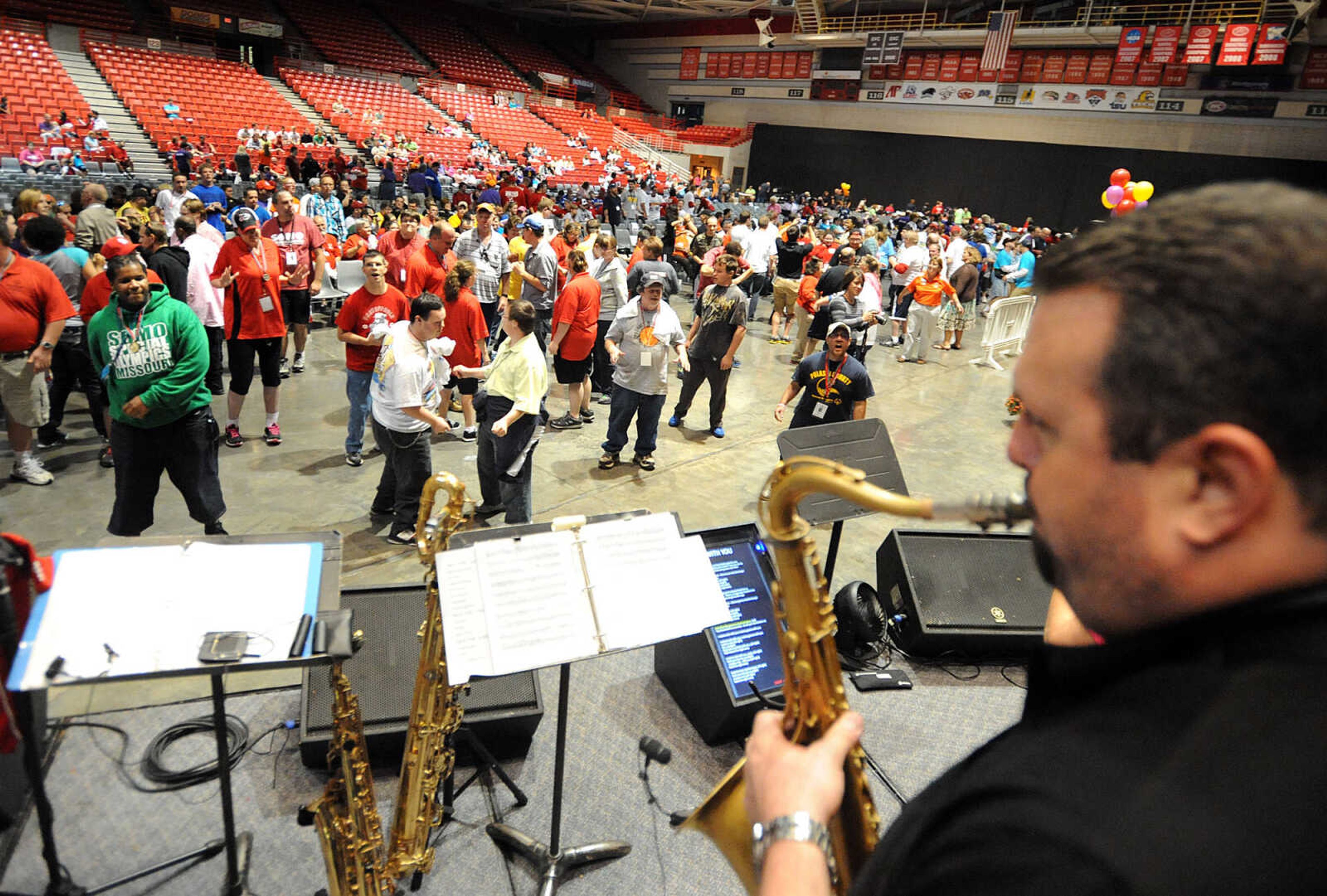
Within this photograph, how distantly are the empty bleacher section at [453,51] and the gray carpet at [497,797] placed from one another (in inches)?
1239

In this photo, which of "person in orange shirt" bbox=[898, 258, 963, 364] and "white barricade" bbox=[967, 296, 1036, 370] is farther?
"white barricade" bbox=[967, 296, 1036, 370]

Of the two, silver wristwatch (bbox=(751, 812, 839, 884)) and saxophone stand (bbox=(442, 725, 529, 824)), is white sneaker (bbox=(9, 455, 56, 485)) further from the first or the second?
silver wristwatch (bbox=(751, 812, 839, 884))

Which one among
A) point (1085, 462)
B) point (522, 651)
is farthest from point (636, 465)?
point (1085, 462)

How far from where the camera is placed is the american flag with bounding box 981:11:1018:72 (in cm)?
2197

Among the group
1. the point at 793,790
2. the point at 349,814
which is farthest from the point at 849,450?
the point at 793,790

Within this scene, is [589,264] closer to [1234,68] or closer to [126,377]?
[126,377]

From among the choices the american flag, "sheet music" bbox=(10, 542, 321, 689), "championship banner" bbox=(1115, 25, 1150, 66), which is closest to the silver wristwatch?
"sheet music" bbox=(10, 542, 321, 689)

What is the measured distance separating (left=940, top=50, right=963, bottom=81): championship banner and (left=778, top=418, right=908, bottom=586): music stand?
2610cm

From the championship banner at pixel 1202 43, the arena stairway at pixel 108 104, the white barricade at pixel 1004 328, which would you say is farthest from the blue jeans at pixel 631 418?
the championship banner at pixel 1202 43

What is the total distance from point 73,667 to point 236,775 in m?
1.71

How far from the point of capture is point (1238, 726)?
729 mm

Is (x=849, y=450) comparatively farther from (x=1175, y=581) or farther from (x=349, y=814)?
(x=1175, y=581)

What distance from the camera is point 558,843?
2979 millimetres

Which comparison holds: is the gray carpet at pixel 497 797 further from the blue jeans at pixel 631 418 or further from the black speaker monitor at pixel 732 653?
the blue jeans at pixel 631 418
